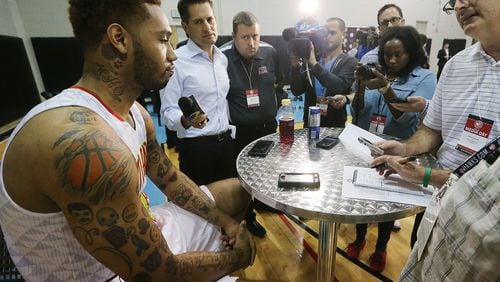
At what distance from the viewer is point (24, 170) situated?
72 centimetres

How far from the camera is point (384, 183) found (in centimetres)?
117

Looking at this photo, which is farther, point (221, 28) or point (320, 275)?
point (221, 28)

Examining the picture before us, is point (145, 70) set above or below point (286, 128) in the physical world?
above

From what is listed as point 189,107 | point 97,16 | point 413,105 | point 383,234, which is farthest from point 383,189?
point 97,16

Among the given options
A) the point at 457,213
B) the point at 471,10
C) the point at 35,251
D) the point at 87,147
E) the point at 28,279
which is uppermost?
the point at 471,10

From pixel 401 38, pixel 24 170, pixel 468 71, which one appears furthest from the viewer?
pixel 401 38

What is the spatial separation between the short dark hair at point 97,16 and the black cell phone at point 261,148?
2.92 ft

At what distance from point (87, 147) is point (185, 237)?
68cm

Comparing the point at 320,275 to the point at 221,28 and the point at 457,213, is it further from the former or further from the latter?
the point at 221,28

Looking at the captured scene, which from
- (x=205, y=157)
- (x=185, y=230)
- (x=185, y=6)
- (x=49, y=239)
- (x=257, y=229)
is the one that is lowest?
(x=257, y=229)

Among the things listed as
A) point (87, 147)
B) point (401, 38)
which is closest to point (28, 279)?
point (87, 147)

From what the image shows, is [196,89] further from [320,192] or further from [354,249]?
[354,249]

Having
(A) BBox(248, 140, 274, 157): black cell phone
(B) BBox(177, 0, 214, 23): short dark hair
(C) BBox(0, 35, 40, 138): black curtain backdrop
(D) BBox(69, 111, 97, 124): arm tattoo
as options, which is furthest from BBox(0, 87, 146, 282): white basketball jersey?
(C) BBox(0, 35, 40, 138): black curtain backdrop

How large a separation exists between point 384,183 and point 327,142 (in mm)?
533
